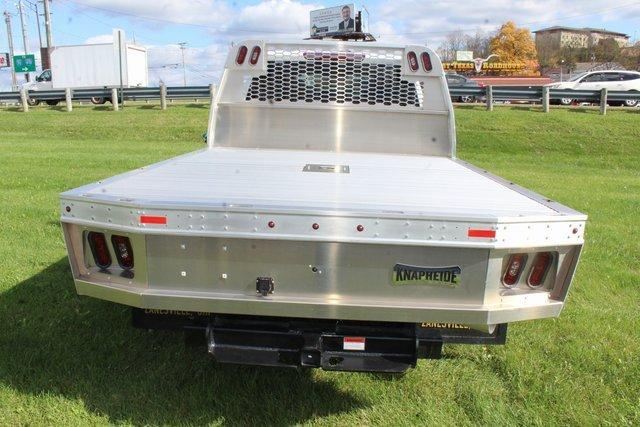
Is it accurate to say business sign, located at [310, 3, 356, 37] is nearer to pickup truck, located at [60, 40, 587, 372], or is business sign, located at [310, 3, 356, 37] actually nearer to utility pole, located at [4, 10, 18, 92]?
utility pole, located at [4, 10, 18, 92]

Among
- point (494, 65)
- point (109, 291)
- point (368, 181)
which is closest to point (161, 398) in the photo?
point (109, 291)

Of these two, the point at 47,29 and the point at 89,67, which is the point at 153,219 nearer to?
the point at 89,67

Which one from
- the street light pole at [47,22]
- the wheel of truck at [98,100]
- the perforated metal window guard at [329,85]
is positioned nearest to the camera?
the perforated metal window guard at [329,85]

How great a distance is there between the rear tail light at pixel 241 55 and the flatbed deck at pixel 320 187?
105 centimetres

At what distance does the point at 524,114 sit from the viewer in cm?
1955

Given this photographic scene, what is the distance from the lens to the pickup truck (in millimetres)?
2500

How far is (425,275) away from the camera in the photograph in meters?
2.57

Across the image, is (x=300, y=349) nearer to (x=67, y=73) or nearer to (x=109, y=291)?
(x=109, y=291)

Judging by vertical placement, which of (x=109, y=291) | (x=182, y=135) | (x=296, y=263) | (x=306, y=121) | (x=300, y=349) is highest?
(x=306, y=121)

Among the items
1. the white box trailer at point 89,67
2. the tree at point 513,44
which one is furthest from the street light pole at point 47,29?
the tree at point 513,44

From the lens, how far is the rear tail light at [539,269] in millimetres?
2662

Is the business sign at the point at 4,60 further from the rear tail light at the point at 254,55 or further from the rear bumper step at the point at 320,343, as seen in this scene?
the rear bumper step at the point at 320,343

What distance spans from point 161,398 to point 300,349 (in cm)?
101

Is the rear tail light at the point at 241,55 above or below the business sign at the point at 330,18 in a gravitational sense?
below
